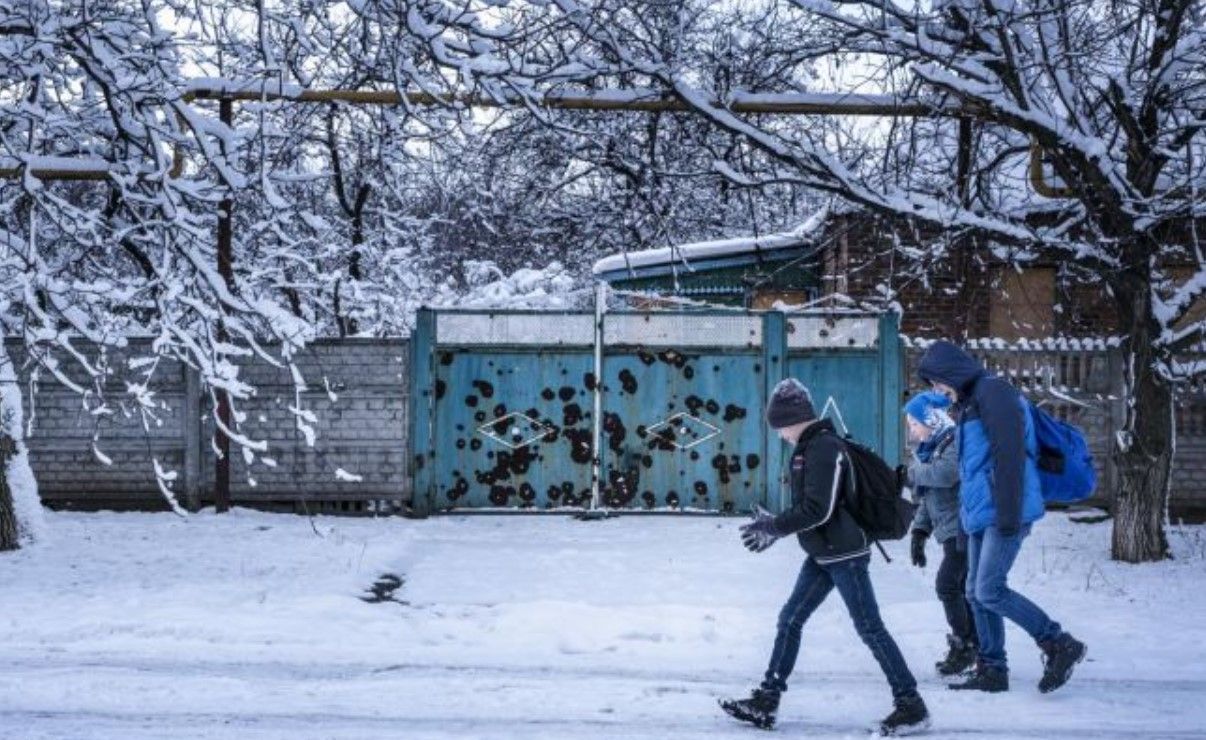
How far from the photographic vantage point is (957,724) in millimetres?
5871

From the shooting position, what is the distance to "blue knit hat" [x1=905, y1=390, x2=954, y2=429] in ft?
22.9

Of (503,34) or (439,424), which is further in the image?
(439,424)

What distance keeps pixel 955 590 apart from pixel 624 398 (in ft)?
19.3

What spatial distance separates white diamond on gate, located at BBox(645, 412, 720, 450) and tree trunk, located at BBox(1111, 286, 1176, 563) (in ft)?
12.3

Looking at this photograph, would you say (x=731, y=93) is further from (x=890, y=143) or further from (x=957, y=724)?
(x=957, y=724)

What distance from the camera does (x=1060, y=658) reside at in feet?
20.3

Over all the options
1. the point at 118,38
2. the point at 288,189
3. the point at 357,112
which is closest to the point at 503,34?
the point at 118,38

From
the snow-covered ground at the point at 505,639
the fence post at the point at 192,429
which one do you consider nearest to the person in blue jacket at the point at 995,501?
the snow-covered ground at the point at 505,639

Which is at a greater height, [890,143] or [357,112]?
[357,112]

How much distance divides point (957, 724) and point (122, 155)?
6.62m

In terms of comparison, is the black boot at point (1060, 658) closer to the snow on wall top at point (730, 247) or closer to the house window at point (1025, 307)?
the house window at point (1025, 307)

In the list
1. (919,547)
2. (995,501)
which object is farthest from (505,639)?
(995,501)

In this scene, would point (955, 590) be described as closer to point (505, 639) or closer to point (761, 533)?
point (761, 533)

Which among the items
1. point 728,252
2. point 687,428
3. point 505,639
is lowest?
point 505,639
